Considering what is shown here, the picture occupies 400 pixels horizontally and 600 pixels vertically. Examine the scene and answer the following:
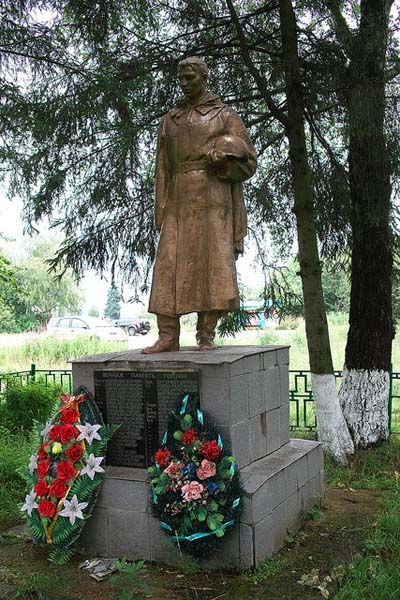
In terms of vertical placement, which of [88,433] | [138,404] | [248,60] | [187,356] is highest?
[248,60]

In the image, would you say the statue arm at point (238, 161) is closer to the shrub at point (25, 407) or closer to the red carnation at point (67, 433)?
the red carnation at point (67, 433)

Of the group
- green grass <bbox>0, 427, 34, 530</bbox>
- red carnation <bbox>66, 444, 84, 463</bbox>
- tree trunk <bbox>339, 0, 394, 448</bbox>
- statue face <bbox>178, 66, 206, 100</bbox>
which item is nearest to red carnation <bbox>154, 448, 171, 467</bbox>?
red carnation <bbox>66, 444, 84, 463</bbox>

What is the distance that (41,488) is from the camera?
3.46m

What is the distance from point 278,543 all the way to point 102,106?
12.5 feet

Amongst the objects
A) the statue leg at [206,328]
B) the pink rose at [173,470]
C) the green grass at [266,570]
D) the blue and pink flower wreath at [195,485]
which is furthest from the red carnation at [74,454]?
the green grass at [266,570]

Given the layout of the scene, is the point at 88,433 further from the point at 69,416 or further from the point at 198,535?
the point at 198,535

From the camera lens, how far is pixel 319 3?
18.7ft

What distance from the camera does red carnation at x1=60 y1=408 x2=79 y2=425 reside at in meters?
3.62

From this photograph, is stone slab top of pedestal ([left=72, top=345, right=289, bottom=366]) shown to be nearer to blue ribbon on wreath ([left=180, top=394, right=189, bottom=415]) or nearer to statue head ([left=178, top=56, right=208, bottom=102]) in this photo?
blue ribbon on wreath ([left=180, top=394, right=189, bottom=415])

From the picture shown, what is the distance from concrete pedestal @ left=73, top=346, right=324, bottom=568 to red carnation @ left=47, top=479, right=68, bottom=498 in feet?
0.83

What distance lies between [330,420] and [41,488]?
128 inches

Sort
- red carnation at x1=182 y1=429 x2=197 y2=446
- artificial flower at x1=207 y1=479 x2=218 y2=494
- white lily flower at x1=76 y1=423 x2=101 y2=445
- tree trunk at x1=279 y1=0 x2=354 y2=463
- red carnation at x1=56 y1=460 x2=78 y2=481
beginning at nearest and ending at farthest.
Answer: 1. artificial flower at x1=207 y1=479 x2=218 y2=494
2. red carnation at x1=182 y1=429 x2=197 y2=446
3. red carnation at x1=56 y1=460 x2=78 y2=481
4. white lily flower at x1=76 y1=423 x2=101 y2=445
5. tree trunk at x1=279 y1=0 x2=354 y2=463

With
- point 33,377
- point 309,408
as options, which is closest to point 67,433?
point 33,377

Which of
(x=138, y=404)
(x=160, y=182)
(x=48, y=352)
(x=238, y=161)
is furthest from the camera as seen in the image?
(x=48, y=352)
